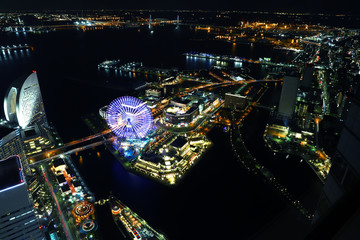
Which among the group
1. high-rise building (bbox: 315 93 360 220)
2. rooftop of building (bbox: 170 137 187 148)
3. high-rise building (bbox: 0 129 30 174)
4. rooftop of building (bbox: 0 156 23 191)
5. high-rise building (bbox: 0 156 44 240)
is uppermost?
high-rise building (bbox: 315 93 360 220)

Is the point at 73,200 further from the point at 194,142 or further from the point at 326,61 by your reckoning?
the point at 326,61

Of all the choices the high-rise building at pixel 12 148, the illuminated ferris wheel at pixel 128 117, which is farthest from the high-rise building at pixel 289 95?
the high-rise building at pixel 12 148

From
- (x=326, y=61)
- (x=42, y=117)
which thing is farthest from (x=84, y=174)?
(x=326, y=61)

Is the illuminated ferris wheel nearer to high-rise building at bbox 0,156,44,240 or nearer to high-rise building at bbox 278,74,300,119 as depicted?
high-rise building at bbox 0,156,44,240

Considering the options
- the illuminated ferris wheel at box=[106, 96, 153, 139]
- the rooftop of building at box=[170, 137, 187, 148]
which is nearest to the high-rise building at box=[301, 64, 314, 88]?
the rooftop of building at box=[170, 137, 187, 148]

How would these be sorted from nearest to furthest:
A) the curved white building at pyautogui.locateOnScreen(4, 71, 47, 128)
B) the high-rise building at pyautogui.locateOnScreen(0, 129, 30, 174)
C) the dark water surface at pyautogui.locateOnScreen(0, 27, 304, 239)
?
the dark water surface at pyautogui.locateOnScreen(0, 27, 304, 239), the high-rise building at pyautogui.locateOnScreen(0, 129, 30, 174), the curved white building at pyautogui.locateOnScreen(4, 71, 47, 128)

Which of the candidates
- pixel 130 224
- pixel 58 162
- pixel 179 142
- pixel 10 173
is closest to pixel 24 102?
pixel 58 162
